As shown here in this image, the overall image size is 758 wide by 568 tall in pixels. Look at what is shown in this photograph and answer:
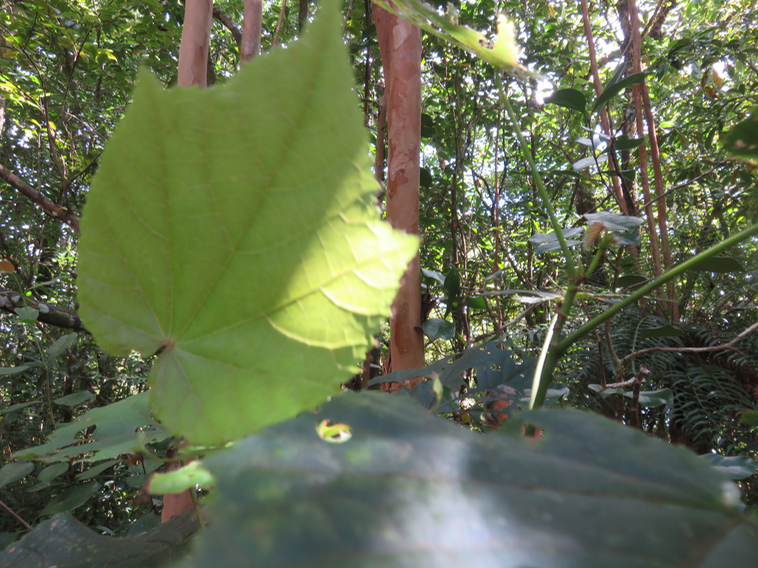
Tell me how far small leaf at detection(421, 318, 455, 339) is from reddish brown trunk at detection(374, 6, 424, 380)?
17 mm

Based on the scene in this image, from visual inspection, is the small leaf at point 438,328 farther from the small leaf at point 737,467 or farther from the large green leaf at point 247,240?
the large green leaf at point 247,240

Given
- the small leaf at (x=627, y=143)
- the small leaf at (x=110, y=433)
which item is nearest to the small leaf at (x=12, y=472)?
the small leaf at (x=110, y=433)

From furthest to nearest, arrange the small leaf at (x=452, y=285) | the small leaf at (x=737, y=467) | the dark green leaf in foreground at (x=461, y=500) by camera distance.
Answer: the small leaf at (x=452, y=285), the small leaf at (x=737, y=467), the dark green leaf in foreground at (x=461, y=500)

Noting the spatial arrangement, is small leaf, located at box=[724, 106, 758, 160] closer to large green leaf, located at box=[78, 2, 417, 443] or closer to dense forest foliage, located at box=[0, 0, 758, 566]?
dense forest foliage, located at box=[0, 0, 758, 566]

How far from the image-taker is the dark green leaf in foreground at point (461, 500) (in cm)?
9

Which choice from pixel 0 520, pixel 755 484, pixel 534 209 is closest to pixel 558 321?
pixel 755 484

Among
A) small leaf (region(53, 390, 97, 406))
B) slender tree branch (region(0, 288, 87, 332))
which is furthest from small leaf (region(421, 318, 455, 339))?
slender tree branch (region(0, 288, 87, 332))

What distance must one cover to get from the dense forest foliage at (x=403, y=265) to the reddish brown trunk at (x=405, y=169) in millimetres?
76

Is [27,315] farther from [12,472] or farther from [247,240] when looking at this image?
[247,240]

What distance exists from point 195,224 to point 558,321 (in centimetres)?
23

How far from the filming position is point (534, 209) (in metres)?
2.18

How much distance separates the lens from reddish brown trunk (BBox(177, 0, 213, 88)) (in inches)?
22.7

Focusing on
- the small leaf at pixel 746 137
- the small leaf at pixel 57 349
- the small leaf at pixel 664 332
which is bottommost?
the small leaf at pixel 57 349

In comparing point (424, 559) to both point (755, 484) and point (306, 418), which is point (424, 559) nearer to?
point (306, 418)
